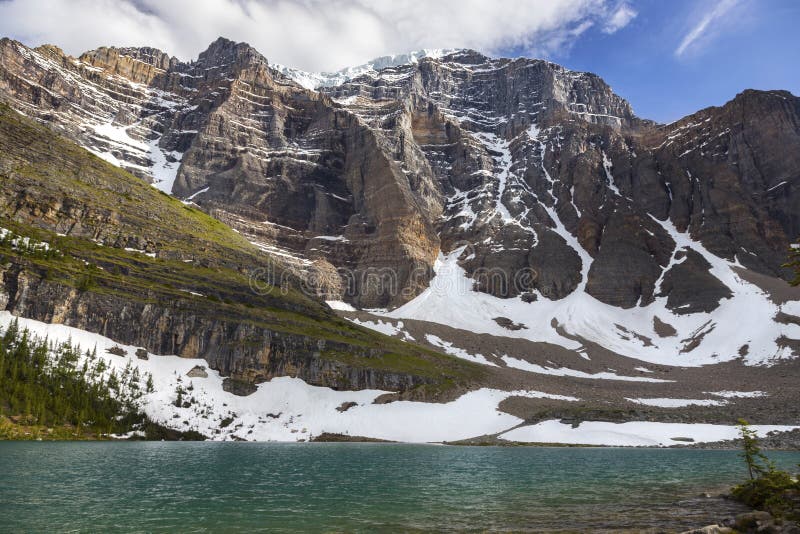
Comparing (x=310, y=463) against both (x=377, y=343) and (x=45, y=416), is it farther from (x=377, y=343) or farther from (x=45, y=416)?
(x=377, y=343)

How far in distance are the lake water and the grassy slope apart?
196 ft

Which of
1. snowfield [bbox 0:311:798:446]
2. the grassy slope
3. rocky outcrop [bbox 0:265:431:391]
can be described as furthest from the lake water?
the grassy slope

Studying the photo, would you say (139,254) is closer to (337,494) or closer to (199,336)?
(199,336)

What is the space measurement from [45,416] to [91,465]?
125ft

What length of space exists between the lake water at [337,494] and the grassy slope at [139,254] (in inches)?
2355

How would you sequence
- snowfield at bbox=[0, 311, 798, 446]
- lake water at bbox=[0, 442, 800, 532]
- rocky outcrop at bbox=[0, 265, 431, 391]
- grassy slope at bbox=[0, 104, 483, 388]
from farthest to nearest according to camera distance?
grassy slope at bbox=[0, 104, 483, 388] → rocky outcrop at bbox=[0, 265, 431, 391] → snowfield at bbox=[0, 311, 798, 446] → lake water at bbox=[0, 442, 800, 532]

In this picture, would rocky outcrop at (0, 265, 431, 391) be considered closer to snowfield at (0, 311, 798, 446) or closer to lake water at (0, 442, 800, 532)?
snowfield at (0, 311, 798, 446)

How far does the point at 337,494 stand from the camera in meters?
31.2

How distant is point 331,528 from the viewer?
21.4 meters

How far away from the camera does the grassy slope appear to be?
342 ft

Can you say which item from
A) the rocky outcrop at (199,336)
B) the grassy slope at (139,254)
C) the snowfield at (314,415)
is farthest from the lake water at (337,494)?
the grassy slope at (139,254)

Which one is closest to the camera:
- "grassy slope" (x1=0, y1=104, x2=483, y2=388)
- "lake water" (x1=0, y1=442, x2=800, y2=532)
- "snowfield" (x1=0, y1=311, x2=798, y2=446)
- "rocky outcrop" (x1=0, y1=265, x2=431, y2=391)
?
"lake water" (x1=0, y1=442, x2=800, y2=532)

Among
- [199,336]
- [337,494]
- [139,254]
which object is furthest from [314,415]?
[337,494]

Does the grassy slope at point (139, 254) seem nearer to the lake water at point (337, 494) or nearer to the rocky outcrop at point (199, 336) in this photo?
the rocky outcrop at point (199, 336)
